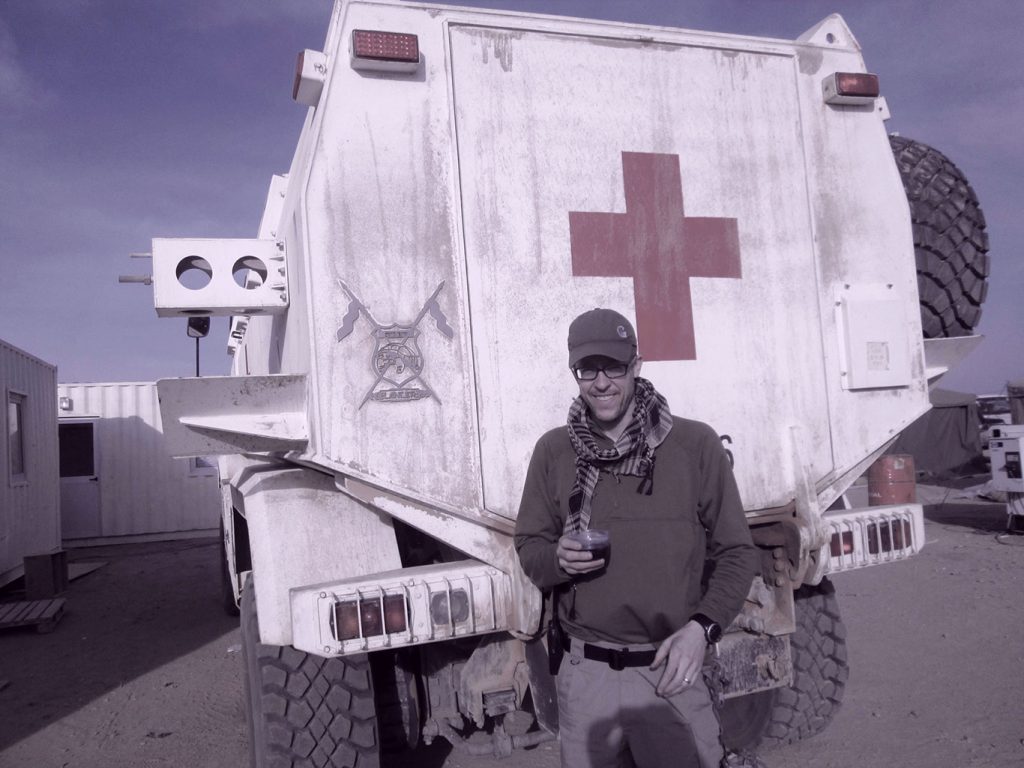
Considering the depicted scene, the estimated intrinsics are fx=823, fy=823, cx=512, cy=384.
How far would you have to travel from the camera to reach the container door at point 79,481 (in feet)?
46.5

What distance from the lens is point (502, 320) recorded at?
105 inches

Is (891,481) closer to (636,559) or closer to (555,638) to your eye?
(555,638)

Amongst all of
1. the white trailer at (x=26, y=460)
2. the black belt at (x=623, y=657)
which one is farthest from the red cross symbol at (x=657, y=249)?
the white trailer at (x=26, y=460)

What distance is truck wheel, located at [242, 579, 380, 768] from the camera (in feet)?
8.57

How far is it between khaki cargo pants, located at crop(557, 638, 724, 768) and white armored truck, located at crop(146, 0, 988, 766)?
0.46m

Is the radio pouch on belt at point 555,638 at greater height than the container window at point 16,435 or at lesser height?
lesser

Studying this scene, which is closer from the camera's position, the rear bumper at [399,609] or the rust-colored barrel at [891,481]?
the rear bumper at [399,609]

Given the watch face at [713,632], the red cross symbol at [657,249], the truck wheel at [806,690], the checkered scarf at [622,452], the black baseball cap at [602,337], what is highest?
the red cross symbol at [657,249]

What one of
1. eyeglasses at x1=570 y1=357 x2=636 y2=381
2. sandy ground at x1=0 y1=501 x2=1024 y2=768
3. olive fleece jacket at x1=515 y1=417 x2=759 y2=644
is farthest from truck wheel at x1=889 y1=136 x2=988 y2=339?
eyeglasses at x1=570 y1=357 x2=636 y2=381

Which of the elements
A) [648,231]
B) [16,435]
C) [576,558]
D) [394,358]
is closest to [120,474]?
[16,435]

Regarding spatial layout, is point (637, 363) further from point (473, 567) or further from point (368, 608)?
point (368, 608)

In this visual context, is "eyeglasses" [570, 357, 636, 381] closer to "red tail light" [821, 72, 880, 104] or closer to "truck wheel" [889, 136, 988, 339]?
"red tail light" [821, 72, 880, 104]

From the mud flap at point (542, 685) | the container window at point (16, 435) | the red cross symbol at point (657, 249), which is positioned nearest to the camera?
the mud flap at point (542, 685)

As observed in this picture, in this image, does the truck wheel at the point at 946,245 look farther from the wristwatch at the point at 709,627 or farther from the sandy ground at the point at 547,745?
the wristwatch at the point at 709,627
